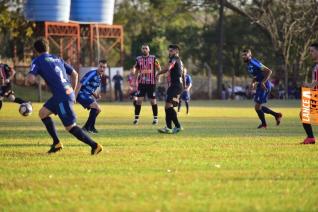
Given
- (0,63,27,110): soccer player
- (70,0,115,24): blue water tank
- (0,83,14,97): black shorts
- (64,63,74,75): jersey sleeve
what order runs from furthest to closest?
(70,0,115,24): blue water tank
(0,63,27,110): soccer player
(0,83,14,97): black shorts
(64,63,74,75): jersey sleeve

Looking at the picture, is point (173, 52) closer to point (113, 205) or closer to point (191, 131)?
point (191, 131)

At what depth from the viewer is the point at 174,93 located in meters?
19.5

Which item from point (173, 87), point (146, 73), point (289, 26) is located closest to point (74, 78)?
point (173, 87)

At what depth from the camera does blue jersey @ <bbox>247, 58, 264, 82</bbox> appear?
69.6ft

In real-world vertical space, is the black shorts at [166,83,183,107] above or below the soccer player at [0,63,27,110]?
above

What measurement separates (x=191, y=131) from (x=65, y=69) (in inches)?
268

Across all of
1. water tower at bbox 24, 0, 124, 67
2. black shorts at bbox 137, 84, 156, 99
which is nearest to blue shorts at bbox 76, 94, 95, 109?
black shorts at bbox 137, 84, 156, 99

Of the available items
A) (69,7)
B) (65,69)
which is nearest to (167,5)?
(69,7)

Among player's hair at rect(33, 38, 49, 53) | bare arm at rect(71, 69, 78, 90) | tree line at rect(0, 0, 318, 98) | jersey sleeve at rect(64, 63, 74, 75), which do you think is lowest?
tree line at rect(0, 0, 318, 98)

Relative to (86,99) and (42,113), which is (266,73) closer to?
(86,99)

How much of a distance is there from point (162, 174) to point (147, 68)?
12.1 m

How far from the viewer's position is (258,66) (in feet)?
69.6

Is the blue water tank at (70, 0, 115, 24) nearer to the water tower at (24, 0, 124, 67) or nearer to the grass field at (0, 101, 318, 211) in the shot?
the water tower at (24, 0, 124, 67)

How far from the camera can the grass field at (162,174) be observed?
852cm
